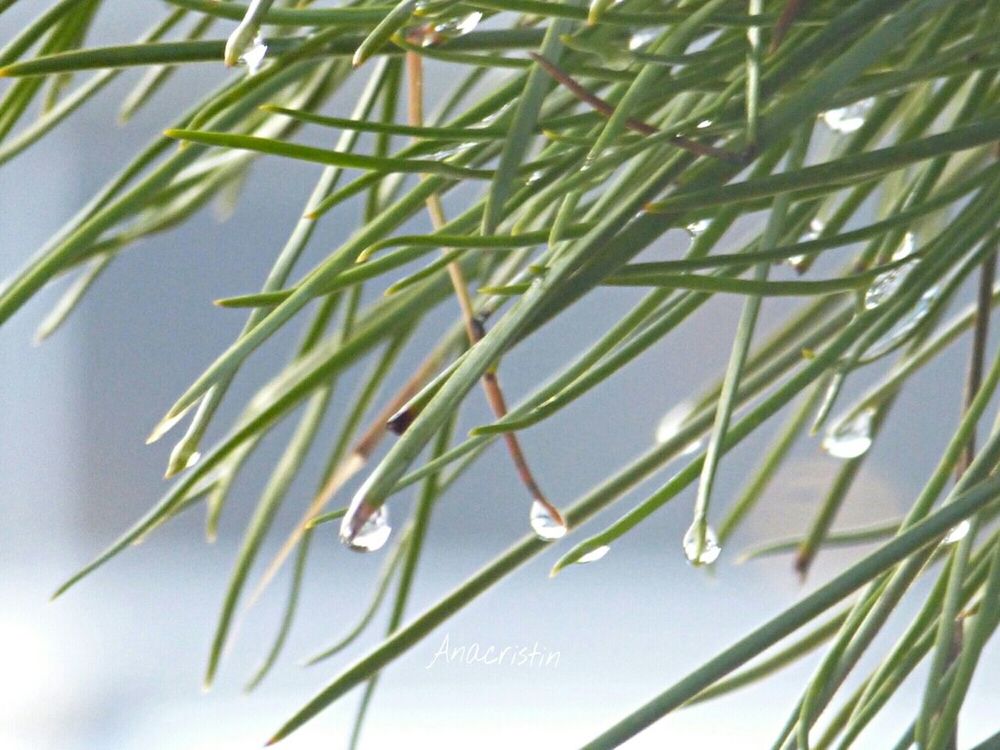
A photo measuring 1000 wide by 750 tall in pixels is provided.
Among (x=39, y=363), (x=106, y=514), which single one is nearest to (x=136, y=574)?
(x=106, y=514)

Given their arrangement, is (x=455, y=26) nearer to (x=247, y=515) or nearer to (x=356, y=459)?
(x=356, y=459)

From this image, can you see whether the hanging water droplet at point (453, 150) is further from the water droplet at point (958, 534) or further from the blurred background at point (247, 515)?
the blurred background at point (247, 515)

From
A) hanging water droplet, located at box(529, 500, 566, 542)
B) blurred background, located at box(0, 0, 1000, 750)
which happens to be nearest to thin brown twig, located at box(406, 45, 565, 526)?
hanging water droplet, located at box(529, 500, 566, 542)

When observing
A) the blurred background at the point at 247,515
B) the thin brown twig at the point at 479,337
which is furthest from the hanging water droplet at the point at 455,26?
the blurred background at the point at 247,515

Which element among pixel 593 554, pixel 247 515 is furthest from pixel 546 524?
pixel 247 515

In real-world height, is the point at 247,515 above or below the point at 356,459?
below

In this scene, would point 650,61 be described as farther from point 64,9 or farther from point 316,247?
point 316,247
